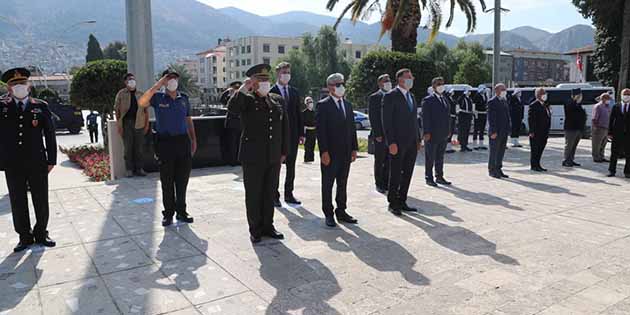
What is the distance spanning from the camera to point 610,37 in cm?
2931

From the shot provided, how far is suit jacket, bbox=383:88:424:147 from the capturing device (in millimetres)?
6664

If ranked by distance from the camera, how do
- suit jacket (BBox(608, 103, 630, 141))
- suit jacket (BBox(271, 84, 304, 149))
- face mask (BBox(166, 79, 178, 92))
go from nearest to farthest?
face mask (BBox(166, 79, 178, 92)), suit jacket (BBox(271, 84, 304, 149)), suit jacket (BBox(608, 103, 630, 141))

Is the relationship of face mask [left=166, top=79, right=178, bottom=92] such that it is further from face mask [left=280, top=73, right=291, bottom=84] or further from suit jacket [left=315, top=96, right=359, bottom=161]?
suit jacket [left=315, top=96, right=359, bottom=161]

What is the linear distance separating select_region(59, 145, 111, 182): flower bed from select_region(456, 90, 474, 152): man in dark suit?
29.8ft

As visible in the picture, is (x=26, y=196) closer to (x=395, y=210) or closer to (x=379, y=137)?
(x=395, y=210)

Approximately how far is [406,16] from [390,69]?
2.31m

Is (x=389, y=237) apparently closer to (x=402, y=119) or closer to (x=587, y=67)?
(x=402, y=119)

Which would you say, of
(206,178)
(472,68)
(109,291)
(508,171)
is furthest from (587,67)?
(109,291)

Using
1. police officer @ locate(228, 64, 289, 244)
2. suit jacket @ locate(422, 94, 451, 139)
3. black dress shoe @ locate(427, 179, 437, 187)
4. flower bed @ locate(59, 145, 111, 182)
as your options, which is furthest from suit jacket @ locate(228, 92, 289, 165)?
flower bed @ locate(59, 145, 111, 182)

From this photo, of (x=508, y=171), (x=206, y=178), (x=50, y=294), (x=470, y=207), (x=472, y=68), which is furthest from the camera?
(x=472, y=68)

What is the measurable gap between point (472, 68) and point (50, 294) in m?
60.8

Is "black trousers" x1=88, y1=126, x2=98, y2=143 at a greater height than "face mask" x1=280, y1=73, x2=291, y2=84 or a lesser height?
lesser

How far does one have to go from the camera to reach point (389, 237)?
5.69m

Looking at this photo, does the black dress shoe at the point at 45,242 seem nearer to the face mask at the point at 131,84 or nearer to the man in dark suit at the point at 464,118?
the face mask at the point at 131,84
